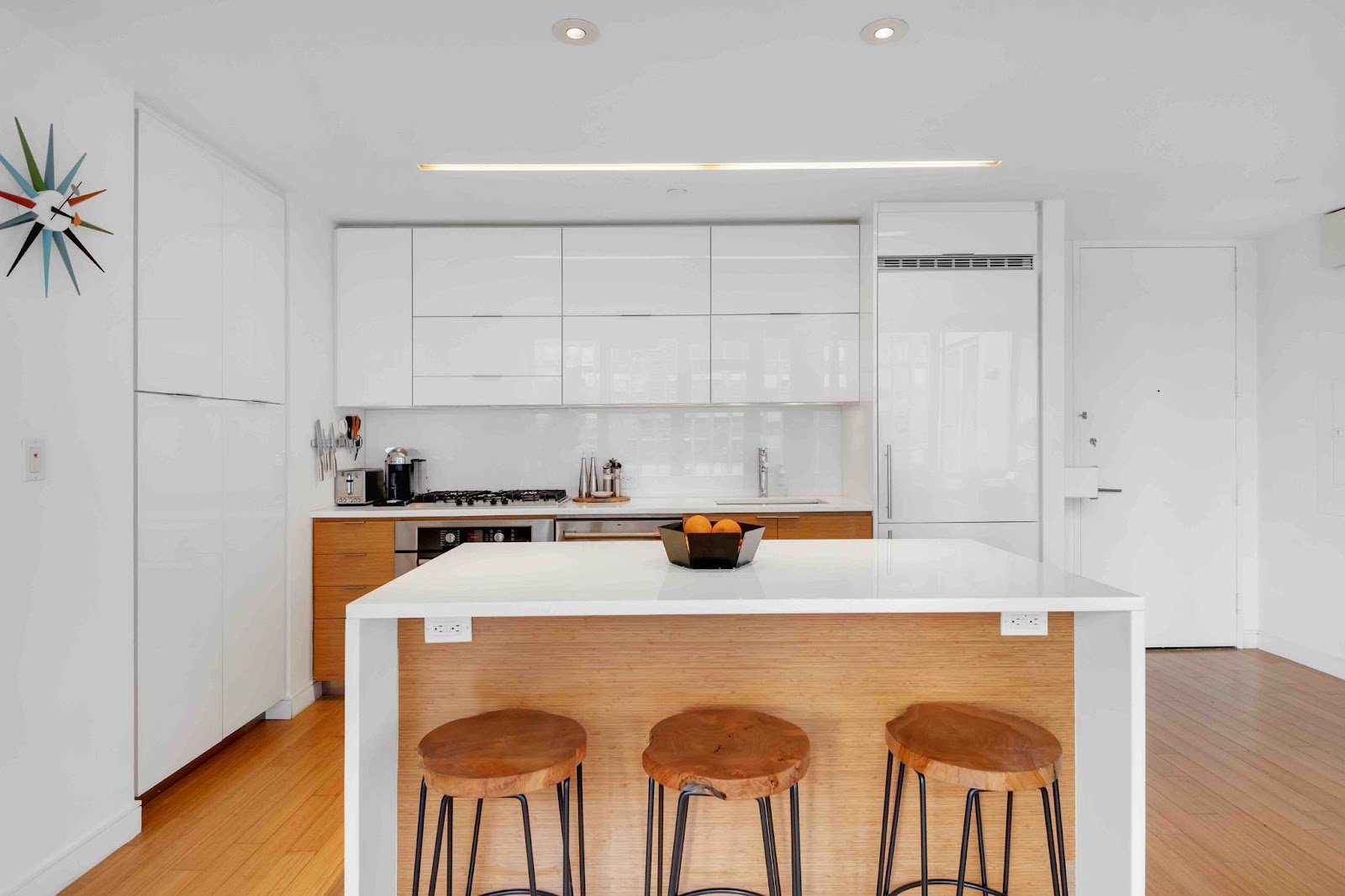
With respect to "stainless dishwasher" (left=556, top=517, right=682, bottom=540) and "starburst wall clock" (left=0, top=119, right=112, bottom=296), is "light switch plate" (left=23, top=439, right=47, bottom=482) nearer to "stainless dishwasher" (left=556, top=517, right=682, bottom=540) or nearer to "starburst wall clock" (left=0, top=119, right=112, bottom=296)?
"starburst wall clock" (left=0, top=119, right=112, bottom=296)

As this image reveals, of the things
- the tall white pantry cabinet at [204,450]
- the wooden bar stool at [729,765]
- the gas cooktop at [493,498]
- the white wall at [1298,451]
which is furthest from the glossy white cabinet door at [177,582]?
the white wall at [1298,451]

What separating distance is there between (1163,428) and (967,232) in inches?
74.3

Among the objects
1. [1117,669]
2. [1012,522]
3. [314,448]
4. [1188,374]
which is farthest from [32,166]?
[1188,374]

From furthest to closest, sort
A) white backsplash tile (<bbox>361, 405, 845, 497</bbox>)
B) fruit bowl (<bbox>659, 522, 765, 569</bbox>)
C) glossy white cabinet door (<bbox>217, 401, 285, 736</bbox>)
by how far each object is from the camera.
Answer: white backsplash tile (<bbox>361, 405, 845, 497</bbox>)
glossy white cabinet door (<bbox>217, 401, 285, 736</bbox>)
fruit bowl (<bbox>659, 522, 765, 569</bbox>)

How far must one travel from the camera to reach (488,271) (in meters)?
4.00

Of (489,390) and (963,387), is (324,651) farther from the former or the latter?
(963,387)

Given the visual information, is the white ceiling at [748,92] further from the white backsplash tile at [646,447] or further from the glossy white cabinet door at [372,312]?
the white backsplash tile at [646,447]

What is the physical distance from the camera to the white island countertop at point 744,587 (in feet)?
5.14

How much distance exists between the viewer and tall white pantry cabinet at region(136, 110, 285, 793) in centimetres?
257

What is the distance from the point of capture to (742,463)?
4414mm

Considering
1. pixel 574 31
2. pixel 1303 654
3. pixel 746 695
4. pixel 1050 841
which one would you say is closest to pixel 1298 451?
pixel 1303 654

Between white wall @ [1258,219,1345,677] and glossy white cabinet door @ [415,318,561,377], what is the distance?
13.4ft

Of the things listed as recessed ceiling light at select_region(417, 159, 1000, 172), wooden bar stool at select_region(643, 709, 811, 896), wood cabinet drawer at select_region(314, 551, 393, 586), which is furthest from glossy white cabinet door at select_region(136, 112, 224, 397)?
wooden bar stool at select_region(643, 709, 811, 896)

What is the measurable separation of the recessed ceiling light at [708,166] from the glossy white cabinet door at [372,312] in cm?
89
